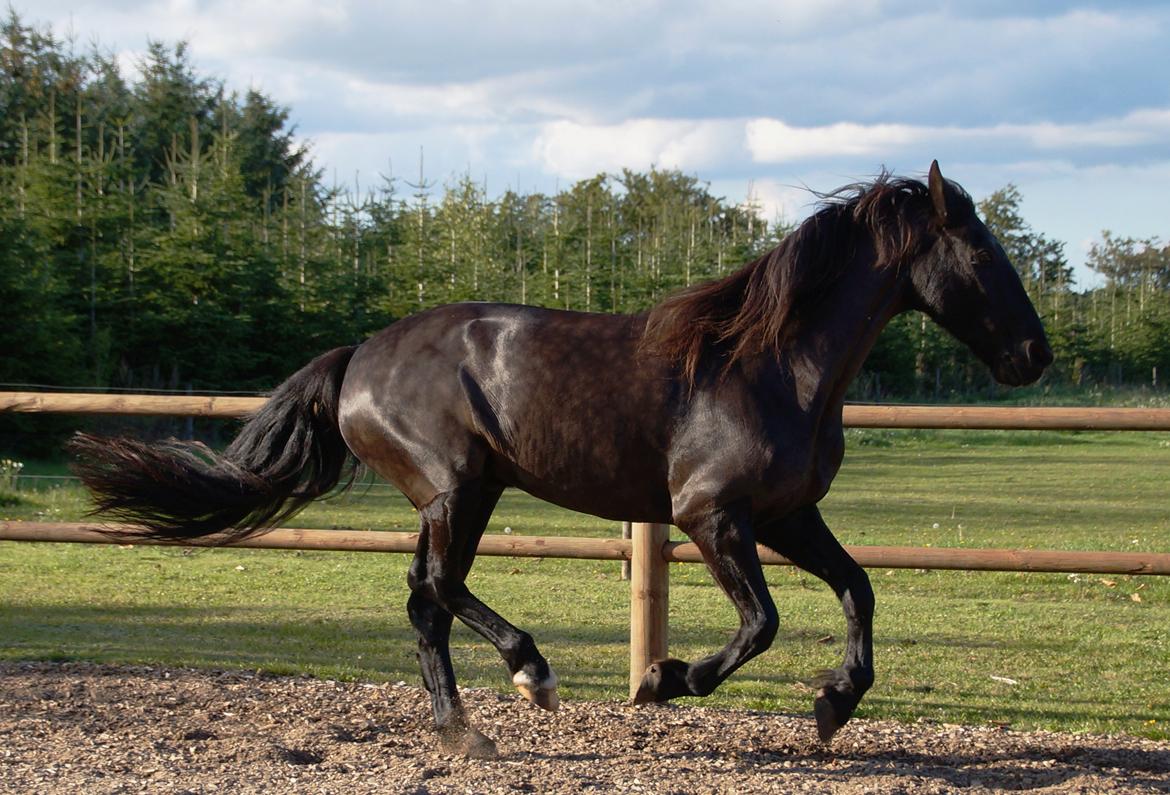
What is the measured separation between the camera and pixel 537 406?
4.53 m

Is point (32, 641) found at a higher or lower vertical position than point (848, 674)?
lower

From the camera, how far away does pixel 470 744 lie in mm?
4426

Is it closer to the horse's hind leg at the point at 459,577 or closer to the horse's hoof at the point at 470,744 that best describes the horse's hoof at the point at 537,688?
the horse's hind leg at the point at 459,577

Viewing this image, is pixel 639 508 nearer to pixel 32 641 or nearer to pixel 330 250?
pixel 32 641

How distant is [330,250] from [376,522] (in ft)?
41.8

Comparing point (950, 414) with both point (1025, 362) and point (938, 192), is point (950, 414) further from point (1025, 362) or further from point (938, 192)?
point (938, 192)

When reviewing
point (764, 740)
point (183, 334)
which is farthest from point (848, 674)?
point (183, 334)

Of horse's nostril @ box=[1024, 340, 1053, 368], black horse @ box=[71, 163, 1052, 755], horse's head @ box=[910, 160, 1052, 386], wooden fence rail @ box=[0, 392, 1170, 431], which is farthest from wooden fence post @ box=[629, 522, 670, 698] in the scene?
horse's nostril @ box=[1024, 340, 1053, 368]

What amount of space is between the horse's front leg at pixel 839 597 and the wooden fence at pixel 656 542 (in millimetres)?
563

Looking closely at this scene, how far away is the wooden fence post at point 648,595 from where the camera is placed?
5.49 meters

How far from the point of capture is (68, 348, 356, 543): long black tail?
16.1 feet

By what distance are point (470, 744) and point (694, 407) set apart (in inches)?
57.9

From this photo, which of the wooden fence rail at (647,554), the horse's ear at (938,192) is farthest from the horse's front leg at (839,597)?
the horse's ear at (938,192)

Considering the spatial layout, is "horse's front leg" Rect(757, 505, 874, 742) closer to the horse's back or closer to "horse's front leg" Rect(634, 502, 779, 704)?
"horse's front leg" Rect(634, 502, 779, 704)
